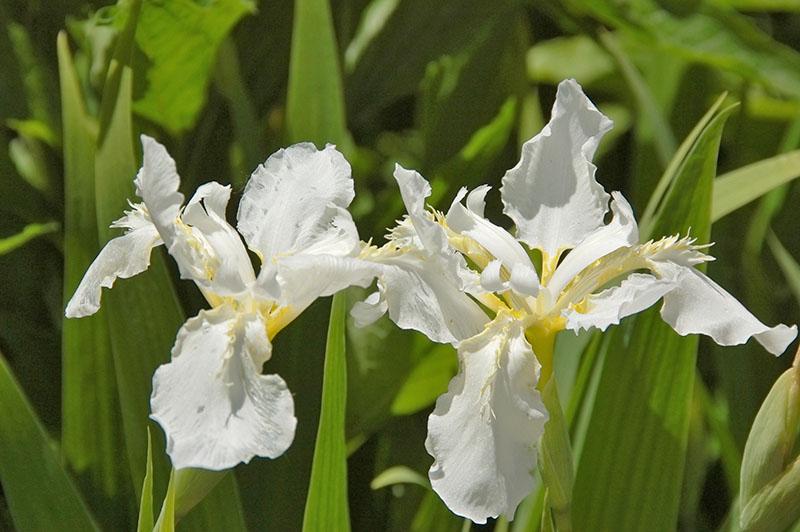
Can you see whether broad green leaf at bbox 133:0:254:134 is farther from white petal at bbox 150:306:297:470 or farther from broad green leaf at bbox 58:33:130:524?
white petal at bbox 150:306:297:470

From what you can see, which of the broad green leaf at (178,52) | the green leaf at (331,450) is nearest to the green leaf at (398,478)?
the green leaf at (331,450)

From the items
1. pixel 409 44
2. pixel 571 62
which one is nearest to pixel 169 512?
pixel 409 44

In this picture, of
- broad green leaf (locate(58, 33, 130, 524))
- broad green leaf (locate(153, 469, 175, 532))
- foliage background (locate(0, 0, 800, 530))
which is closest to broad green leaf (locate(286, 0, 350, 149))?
foliage background (locate(0, 0, 800, 530))

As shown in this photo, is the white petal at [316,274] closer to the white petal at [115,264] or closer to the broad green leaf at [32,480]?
the white petal at [115,264]

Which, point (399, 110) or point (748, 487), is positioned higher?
point (748, 487)

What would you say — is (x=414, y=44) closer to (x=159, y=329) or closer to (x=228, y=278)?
(x=159, y=329)

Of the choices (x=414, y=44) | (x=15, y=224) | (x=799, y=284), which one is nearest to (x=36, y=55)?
(x=15, y=224)

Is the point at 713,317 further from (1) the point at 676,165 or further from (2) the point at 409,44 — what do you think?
(2) the point at 409,44
